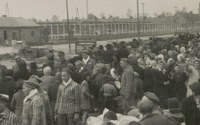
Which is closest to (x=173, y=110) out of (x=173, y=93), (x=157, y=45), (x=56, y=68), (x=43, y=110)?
(x=43, y=110)

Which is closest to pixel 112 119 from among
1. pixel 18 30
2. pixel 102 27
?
pixel 18 30

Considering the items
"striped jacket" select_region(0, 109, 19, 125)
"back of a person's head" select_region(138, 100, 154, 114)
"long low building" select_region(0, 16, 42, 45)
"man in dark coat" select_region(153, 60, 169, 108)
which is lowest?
A: "man in dark coat" select_region(153, 60, 169, 108)

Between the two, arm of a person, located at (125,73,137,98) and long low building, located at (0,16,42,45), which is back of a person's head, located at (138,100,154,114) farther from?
long low building, located at (0,16,42,45)

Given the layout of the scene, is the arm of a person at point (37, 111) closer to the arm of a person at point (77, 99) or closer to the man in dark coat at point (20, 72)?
the arm of a person at point (77, 99)

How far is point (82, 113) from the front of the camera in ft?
38.4

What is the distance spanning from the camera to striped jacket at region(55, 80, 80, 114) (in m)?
10.3

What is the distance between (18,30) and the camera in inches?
2938

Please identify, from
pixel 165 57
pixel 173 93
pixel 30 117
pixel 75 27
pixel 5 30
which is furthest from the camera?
pixel 75 27

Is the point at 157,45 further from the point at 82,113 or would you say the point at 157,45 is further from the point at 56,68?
the point at 82,113

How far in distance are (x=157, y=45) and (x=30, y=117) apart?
54.8 ft

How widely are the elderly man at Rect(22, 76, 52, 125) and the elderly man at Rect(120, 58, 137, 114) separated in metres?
4.18

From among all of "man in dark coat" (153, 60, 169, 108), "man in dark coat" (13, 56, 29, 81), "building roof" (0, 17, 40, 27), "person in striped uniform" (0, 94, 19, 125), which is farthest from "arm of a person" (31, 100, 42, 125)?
"building roof" (0, 17, 40, 27)

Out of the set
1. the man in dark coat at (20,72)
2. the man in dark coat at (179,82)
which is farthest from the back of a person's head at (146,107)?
the man in dark coat at (20,72)

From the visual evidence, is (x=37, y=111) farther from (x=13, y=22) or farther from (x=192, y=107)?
(x=13, y=22)
